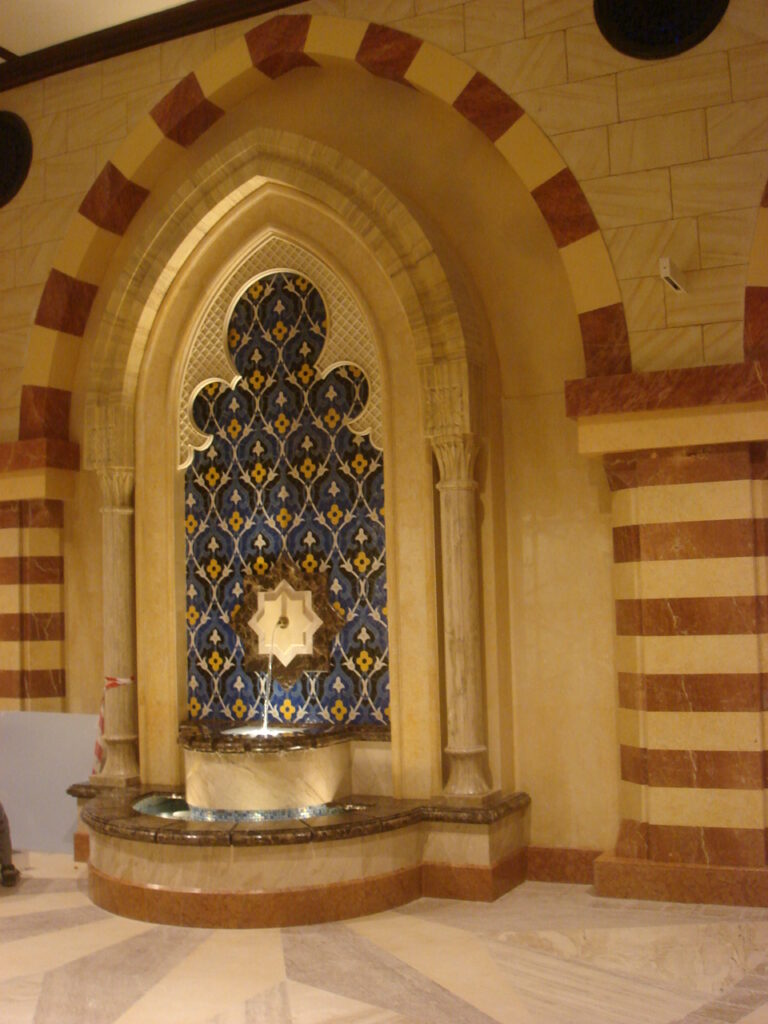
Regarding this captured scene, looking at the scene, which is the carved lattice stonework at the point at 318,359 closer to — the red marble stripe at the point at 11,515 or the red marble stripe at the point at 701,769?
the red marble stripe at the point at 11,515

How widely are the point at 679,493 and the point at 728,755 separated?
1134 mm

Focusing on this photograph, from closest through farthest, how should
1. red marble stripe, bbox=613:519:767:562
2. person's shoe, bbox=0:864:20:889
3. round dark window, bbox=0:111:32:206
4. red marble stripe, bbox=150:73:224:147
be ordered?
red marble stripe, bbox=613:519:767:562 → person's shoe, bbox=0:864:20:889 → red marble stripe, bbox=150:73:224:147 → round dark window, bbox=0:111:32:206

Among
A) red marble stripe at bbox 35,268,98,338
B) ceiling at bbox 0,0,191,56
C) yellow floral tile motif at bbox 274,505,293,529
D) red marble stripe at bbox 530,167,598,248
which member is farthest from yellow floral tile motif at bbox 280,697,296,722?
ceiling at bbox 0,0,191,56

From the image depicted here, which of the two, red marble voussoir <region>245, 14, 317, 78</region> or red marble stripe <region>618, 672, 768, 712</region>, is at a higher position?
red marble voussoir <region>245, 14, 317, 78</region>

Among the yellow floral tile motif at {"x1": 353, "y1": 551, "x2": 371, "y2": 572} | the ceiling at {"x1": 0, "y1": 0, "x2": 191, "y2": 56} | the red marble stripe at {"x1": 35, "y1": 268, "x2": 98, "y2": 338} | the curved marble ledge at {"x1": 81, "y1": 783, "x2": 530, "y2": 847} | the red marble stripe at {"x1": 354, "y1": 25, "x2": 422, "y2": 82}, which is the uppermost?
the ceiling at {"x1": 0, "y1": 0, "x2": 191, "y2": 56}

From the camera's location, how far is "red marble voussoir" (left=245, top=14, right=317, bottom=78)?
6.11m

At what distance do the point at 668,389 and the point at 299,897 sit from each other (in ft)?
8.80

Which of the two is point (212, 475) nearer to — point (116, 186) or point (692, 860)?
point (116, 186)

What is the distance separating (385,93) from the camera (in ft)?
20.2

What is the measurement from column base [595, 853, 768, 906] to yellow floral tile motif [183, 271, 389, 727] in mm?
1363

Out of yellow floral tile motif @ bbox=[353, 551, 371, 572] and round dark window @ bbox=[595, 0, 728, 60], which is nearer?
round dark window @ bbox=[595, 0, 728, 60]

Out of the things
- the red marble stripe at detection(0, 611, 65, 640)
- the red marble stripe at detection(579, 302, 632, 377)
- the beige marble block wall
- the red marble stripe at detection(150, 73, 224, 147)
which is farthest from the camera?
the red marble stripe at detection(0, 611, 65, 640)

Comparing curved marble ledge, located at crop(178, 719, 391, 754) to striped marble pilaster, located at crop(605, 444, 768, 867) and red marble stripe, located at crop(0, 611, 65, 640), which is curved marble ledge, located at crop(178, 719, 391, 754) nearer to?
red marble stripe, located at crop(0, 611, 65, 640)

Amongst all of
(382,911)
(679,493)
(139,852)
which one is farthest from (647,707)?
(139,852)
